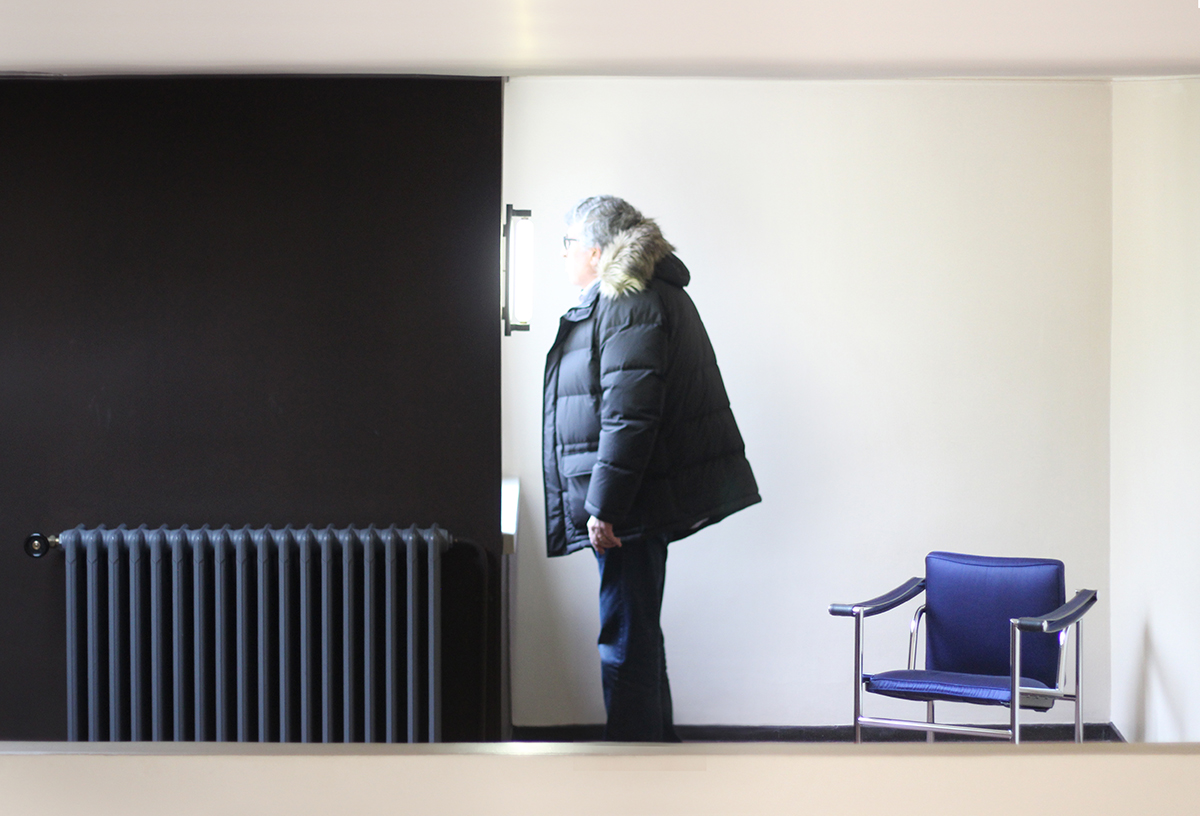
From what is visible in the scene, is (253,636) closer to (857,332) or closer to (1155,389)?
(857,332)

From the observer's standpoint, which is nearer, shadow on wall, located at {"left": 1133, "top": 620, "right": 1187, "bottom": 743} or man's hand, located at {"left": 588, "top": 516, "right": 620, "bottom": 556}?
shadow on wall, located at {"left": 1133, "top": 620, "right": 1187, "bottom": 743}

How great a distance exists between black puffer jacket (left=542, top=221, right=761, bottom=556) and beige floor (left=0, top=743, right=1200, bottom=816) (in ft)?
1.40

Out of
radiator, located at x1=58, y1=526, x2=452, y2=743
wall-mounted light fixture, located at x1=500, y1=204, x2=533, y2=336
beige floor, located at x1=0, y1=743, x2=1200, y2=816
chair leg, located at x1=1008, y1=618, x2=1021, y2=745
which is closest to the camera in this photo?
beige floor, located at x1=0, y1=743, x2=1200, y2=816

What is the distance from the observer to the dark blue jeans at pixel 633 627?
1.69 m

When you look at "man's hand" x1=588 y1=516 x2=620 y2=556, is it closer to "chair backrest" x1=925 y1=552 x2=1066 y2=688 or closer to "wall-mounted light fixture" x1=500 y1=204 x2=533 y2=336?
"wall-mounted light fixture" x1=500 y1=204 x2=533 y2=336

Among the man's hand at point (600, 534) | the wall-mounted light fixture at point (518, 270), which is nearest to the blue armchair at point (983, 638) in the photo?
the man's hand at point (600, 534)

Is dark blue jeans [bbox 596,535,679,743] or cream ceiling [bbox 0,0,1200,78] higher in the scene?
cream ceiling [bbox 0,0,1200,78]

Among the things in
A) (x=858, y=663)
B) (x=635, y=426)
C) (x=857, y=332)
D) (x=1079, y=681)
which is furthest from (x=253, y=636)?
(x=1079, y=681)

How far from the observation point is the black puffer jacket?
1702mm

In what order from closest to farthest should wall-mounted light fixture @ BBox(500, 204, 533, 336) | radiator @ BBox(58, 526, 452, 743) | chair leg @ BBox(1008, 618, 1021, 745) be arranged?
chair leg @ BBox(1008, 618, 1021, 745)
wall-mounted light fixture @ BBox(500, 204, 533, 336)
radiator @ BBox(58, 526, 452, 743)

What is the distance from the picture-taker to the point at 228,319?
196cm

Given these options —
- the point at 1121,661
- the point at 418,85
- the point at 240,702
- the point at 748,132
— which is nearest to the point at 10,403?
the point at 240,702

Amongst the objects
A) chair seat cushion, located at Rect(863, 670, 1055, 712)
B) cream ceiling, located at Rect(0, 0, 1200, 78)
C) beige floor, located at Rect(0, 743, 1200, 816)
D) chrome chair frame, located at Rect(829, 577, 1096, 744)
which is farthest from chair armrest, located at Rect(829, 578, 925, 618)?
cream ceiling, located at Rect(0, 0, 1200, 78)

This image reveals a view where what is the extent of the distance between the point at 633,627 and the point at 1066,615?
795 mm
